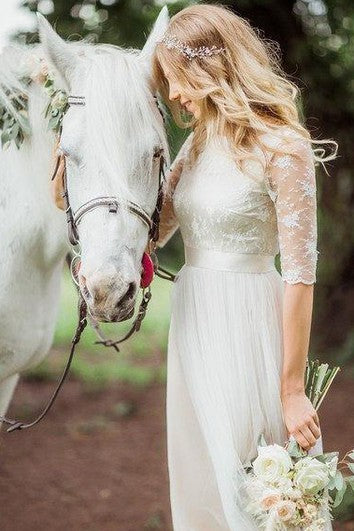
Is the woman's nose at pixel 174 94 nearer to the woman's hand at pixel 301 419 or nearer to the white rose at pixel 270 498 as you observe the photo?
the woman's hand at pixel 301 419

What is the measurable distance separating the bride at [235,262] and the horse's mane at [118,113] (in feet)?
0.28

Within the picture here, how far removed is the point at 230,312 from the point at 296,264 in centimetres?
25

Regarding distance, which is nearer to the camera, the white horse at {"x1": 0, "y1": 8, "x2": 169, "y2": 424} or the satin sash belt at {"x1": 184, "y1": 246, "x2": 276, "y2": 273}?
the white horse at {"x1": 0, "y1": 8, "x2": 169, "y2": 424}

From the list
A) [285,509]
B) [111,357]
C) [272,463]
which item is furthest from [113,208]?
[111,357]

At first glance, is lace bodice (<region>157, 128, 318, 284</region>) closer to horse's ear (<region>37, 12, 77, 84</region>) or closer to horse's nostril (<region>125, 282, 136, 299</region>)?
horse's nostril (<region>125, 282, 136, 299</region>)

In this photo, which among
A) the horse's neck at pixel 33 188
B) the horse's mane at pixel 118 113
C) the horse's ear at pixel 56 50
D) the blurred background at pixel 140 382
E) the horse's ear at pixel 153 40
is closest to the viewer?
the horse's mane at pixel 118 113

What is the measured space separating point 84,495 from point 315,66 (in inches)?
122

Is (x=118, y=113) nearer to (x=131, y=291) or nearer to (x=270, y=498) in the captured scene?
(x=131, y=291)

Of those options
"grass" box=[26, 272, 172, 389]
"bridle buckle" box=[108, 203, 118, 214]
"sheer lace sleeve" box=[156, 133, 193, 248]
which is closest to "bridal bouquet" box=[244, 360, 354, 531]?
"bridle buckle" box=[108, 203, 118, 214]

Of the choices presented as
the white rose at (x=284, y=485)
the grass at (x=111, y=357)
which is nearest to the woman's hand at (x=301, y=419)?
the white rose at (x=284, y=485)

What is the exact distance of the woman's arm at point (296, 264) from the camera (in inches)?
75.0

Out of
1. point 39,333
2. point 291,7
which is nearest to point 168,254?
point 291,7

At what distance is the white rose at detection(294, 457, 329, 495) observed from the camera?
187 centimetres

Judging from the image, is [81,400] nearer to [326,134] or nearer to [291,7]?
[326,134]
